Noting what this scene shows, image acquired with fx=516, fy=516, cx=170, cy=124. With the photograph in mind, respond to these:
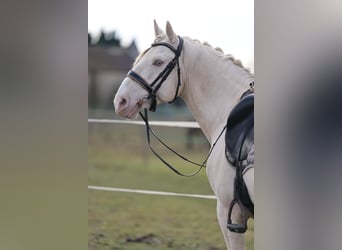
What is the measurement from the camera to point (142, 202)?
3.66 meters

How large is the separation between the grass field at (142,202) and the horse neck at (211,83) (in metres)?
0.23

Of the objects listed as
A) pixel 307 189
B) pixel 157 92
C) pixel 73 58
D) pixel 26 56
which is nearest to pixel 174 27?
pixel 157 92

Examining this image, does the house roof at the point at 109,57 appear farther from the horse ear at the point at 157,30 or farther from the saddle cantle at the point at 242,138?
the saddle cantle at the point at 242,138

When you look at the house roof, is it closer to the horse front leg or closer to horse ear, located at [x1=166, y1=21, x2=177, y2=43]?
horse ear, located at [x1=166, y1=21, x2=177, y2=43]

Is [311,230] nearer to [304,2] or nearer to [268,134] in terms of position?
[268,134]

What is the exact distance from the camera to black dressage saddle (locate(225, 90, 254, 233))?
2123mm

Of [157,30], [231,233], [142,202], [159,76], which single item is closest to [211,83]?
[159,76]

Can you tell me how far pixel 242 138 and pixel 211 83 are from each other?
1.18 ft

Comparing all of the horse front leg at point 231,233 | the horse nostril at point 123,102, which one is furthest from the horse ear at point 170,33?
the horse front leg at point 231,233

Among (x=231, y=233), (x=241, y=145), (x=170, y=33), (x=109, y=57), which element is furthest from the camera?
(x=109, y=57)

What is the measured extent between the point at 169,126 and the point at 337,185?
120 cm

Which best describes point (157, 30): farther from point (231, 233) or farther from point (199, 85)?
point (231, 233)

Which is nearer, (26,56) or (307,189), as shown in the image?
(307,189)

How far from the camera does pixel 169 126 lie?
8.96ft
